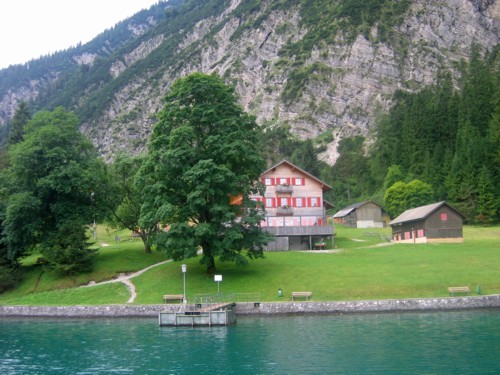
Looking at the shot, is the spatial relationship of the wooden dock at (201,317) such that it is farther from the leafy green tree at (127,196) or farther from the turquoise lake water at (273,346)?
the leafy green tree at (127,196)

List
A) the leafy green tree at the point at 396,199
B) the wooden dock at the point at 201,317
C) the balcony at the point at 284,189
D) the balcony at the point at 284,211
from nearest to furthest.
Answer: the wooden dock at the point at 201,317 → the balcony at the point at 284,211 → the balcony at the point at 284,189 → the leafy green tree at the point at 396,199

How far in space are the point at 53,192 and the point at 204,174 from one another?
2197cm

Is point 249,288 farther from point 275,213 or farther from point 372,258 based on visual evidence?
point 275,213

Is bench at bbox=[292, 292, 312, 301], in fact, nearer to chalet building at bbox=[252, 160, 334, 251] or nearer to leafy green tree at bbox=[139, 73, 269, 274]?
leafy green tree at bbox=[139, 73, 269, 274]

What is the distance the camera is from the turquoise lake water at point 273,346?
25.5m

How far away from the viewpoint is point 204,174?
50188mm

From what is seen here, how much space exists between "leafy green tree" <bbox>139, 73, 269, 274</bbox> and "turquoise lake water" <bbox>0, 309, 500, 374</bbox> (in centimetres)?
1048

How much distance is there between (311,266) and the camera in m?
54.1

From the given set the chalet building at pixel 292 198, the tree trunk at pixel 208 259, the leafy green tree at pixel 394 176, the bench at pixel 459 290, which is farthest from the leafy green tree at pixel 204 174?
the leafy green tree at pixel 394 176

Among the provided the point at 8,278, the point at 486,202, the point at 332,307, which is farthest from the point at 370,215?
the point at 8,278

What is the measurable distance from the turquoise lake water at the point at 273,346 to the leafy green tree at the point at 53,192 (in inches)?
628

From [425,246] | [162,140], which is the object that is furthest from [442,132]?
[162,140]

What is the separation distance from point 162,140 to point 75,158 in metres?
15.2

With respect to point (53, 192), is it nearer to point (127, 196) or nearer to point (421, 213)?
point (127, 196)
